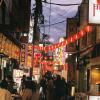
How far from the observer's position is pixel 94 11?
14.3 m

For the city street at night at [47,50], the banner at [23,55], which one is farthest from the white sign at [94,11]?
the banner at [23,55]

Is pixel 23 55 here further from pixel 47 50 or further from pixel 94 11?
pixel 94 11

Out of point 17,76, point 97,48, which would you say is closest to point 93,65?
point 97,48

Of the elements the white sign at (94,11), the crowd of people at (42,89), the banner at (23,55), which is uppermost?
the white sign at (94,11)

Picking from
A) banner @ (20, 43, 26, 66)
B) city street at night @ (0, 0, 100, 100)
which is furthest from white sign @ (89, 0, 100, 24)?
banner @ (20, 43, 26, 66)

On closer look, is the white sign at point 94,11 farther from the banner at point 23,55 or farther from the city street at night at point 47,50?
the banner at point 23,55

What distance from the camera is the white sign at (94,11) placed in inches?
553

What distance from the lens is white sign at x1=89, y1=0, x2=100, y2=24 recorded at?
14055mm

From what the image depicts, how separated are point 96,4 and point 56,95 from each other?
34.8 feet

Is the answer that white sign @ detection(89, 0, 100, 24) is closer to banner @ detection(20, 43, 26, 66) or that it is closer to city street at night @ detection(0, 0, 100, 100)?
city street at night @ detection(0, 0, 100, 100)

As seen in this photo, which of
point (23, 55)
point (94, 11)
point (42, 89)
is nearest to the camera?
point (94, 11)

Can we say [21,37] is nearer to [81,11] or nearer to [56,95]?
[81,11]

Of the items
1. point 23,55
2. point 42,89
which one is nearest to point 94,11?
point 42,89

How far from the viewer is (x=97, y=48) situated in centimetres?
2509
